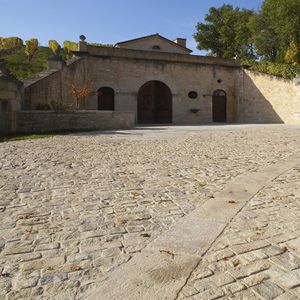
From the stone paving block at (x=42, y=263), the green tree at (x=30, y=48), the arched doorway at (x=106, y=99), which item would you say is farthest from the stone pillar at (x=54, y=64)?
the green tree at (x=30, y=48)

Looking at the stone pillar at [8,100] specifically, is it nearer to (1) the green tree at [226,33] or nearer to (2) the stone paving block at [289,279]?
(2) the stone paving block at [289,279]

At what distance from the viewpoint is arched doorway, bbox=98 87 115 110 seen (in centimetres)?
2069

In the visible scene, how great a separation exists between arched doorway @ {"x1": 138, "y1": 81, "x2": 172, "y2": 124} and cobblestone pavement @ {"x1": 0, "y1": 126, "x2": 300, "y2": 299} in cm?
1582

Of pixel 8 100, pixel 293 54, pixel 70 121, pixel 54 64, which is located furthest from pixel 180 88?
pixel 8 100

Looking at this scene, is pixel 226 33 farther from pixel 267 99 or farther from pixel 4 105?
pixel 4 105

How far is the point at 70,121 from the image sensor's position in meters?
13.2

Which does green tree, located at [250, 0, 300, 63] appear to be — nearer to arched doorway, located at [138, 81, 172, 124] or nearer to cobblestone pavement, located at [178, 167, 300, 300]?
arched doorway, located at [138, 81, 172, 124]

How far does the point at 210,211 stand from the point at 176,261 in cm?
119

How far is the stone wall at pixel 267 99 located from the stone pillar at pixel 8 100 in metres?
16.8

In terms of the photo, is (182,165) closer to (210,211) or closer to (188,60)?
(210,211)

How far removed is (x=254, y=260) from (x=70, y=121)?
1199cm

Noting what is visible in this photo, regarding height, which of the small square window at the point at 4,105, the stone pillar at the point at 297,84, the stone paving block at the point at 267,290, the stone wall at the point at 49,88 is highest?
the stone pillar at the point at 297,84

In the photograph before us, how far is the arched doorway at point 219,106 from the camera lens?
23.7 meters

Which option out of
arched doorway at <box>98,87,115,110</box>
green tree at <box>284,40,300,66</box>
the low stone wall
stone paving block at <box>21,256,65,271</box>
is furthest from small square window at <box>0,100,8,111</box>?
green tree at <box>284,40,300,66</box>
